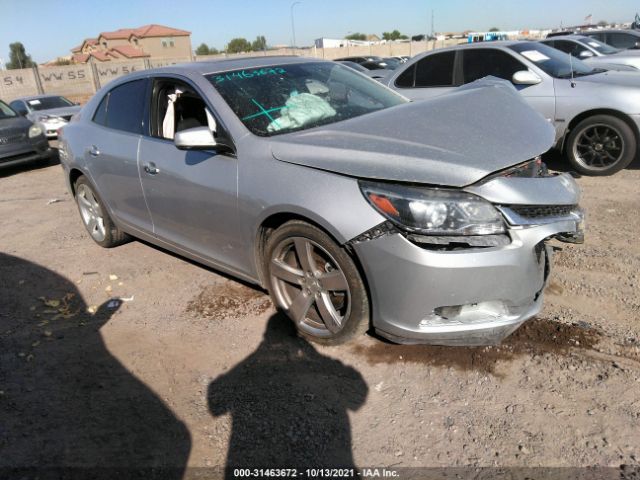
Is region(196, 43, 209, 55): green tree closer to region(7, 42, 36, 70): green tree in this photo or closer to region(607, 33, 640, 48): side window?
region(7, 42, 36, 70): green tree

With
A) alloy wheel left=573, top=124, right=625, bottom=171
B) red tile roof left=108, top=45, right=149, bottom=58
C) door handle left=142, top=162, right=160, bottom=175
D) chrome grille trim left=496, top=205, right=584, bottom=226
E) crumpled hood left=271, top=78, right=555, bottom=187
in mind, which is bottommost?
alloy wheel left=573, top=124, right=625, bottom=171

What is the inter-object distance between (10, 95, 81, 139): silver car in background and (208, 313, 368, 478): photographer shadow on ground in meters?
11.4

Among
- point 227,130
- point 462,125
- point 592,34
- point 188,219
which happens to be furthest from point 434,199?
point 592,34

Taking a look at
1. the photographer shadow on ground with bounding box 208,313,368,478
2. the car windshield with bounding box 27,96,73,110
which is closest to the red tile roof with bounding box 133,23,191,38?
the car windshield with bounding box 27,96,73,110

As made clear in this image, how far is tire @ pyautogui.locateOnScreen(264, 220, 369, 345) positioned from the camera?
268 cm

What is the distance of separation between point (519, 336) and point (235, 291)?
82.6 inches

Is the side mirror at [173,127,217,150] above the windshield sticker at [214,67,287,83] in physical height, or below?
below

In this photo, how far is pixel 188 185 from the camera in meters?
3.36

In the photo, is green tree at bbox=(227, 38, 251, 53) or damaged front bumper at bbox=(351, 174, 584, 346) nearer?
damaged front bumper at bbox=(351, 174, 584, 346)

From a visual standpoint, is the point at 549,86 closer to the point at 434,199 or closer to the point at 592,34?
the point at 434,199

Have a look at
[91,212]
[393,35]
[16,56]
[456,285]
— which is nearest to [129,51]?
[16,56]

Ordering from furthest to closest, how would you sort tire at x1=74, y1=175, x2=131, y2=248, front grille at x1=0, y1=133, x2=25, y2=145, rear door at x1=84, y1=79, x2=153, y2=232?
front grille at x1=0, y1=133, x2=25, y2=145 < tire at x1=74, y1=175, x2=131, y2=248 < rear door at x1=84, y1=79, x2=153, y2=232

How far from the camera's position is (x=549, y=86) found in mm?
6371

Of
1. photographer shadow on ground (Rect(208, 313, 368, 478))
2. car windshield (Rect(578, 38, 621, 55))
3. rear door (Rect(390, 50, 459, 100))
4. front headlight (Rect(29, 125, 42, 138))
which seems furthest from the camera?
car windshield (Rect(578, 38, 621, 55))
